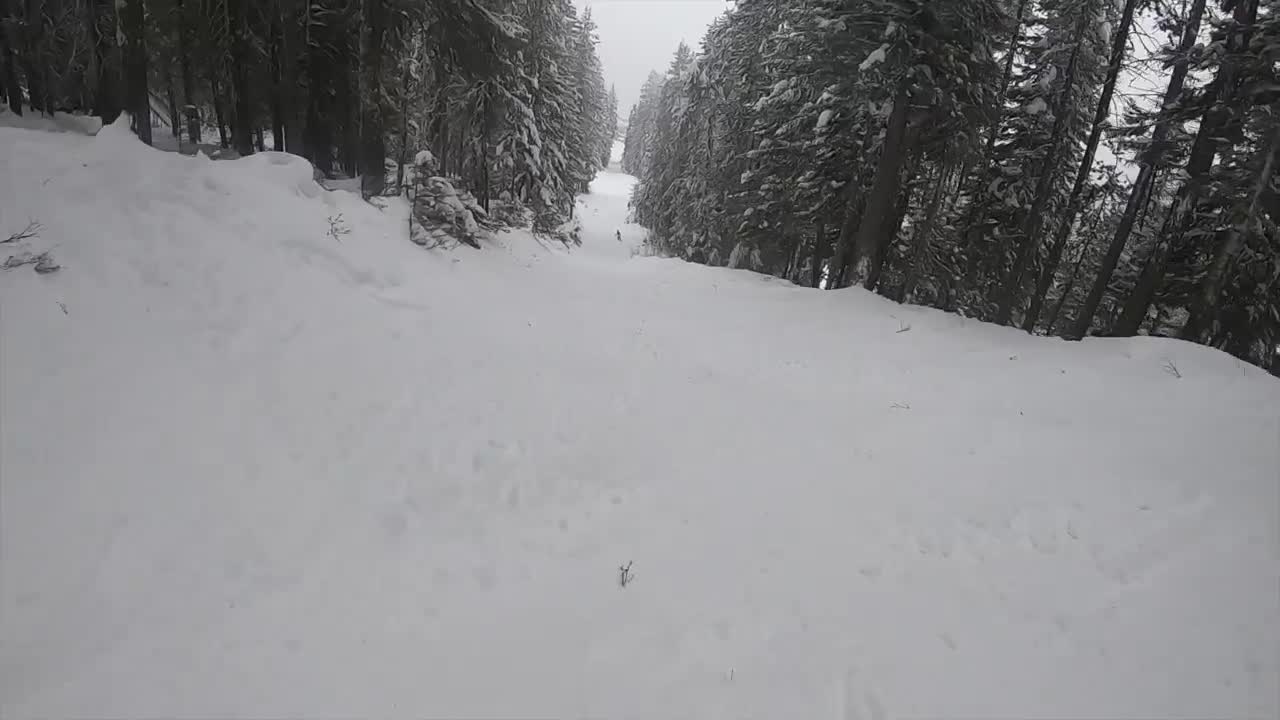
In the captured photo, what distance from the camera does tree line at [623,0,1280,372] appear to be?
34.4 feet

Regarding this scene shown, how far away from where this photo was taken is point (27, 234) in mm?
5113

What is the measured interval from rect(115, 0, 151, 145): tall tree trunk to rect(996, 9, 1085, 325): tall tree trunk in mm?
19512

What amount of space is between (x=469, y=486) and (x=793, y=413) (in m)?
4.64

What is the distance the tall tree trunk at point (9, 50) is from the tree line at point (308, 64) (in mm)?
49

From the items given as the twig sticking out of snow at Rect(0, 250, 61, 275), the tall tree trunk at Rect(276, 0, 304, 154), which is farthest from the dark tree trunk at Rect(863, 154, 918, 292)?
the twig sticking out of snow at Rect(0, 250, 61, 275)

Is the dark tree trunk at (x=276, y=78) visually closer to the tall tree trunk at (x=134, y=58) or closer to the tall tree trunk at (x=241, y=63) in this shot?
the tall tree trunk at (x=241, y=63)

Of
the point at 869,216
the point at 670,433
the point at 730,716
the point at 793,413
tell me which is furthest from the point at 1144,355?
the point at 730,716

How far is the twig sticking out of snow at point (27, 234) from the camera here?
495 cm

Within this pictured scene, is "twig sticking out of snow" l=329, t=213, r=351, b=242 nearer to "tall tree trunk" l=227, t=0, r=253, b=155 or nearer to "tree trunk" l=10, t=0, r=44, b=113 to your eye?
"tall tree trunk" l=227, t=0, r=253, b=155

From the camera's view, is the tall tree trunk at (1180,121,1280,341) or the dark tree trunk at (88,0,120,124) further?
the tall tree trunk at (1180,121,1280,341)

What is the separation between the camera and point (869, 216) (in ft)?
45.5

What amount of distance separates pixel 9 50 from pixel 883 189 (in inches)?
996

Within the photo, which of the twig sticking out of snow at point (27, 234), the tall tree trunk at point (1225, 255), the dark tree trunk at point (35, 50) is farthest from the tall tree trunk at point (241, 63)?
the tall tree trunk at point (1225, 255)

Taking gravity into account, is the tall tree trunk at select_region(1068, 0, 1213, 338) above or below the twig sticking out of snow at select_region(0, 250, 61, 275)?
above
